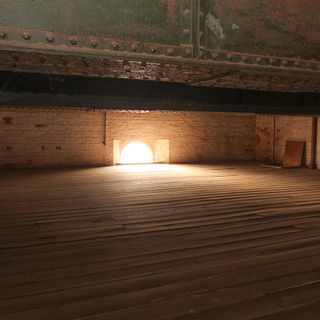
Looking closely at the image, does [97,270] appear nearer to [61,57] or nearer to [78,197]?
A: [61,57]

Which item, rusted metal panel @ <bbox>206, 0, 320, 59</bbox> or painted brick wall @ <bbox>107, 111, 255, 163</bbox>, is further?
painted brick wall @ <bbox>107, 111, 255, 163</bbox>

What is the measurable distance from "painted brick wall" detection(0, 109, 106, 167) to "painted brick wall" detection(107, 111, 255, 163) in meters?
0.60

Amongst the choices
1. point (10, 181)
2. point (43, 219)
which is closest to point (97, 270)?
point (43, 219)

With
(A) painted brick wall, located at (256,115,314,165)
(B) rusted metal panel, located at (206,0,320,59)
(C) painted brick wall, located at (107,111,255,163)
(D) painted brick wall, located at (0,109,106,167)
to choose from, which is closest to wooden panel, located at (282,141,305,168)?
(A) painted brick wall, located at (256,115,314,165)

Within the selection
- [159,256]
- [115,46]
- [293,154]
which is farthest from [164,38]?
[293,154]

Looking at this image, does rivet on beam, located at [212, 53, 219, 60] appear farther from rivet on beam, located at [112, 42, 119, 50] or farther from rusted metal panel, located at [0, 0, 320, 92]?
rivet on beam, located at [112, 42, 119, 50]

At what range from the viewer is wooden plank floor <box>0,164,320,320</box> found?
6.36 feet

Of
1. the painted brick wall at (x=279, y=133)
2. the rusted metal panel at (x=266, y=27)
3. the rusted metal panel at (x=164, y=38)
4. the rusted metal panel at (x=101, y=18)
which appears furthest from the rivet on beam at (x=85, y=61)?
the painted brick wall at (x=279, y=133)

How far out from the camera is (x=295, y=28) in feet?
7.06

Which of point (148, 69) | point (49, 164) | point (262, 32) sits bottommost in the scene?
point (49, 164)

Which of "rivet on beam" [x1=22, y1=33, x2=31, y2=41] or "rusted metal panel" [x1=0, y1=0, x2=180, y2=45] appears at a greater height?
"rusted metal panel" [x1=0, y1=0, x2=180, y2=45]

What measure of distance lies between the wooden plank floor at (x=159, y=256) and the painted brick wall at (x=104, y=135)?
14.6 ft

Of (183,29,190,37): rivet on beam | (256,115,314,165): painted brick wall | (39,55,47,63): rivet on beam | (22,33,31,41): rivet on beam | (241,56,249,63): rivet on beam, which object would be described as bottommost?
(256,115,314,165): painted brick wall

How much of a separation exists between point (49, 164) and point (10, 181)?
2.92 meters
